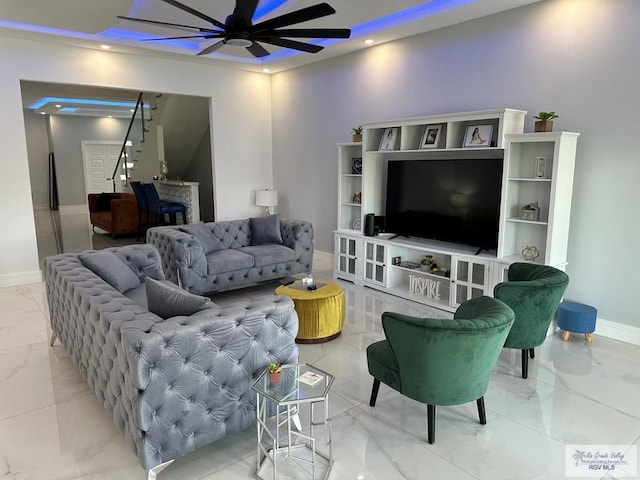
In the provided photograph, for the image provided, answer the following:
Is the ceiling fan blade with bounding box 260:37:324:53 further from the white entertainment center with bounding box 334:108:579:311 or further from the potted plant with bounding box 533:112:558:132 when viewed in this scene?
the potted plant with bounding box 533:112:558:132

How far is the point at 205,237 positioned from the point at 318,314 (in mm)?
2029

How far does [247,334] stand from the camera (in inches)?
90.9

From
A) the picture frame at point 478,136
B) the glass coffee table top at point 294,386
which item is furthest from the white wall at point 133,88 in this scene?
the glass coffee table top at point 294,386

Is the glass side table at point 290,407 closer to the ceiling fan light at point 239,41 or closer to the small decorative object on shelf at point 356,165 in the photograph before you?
the ceiling fan light at point 239,41

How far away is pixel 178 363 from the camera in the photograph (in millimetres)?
2082

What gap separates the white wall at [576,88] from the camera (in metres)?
3.72

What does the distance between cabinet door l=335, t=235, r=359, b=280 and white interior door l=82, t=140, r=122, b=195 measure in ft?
33.9

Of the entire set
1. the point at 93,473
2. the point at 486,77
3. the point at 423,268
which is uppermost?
the point at 486,77

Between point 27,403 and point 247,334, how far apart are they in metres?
1.76

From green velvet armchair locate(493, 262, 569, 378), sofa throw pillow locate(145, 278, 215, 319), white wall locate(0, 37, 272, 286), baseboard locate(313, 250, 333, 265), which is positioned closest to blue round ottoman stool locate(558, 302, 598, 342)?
green velvet armchair locate(493, 262, 569, 378)

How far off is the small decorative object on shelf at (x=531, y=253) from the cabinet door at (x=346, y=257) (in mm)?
2006

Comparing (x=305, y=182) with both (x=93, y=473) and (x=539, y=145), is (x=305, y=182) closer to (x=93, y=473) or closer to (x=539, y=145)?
(x=539, y=145)

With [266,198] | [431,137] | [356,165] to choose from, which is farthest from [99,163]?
[431,137]

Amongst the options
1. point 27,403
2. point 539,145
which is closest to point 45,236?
point 27,403
